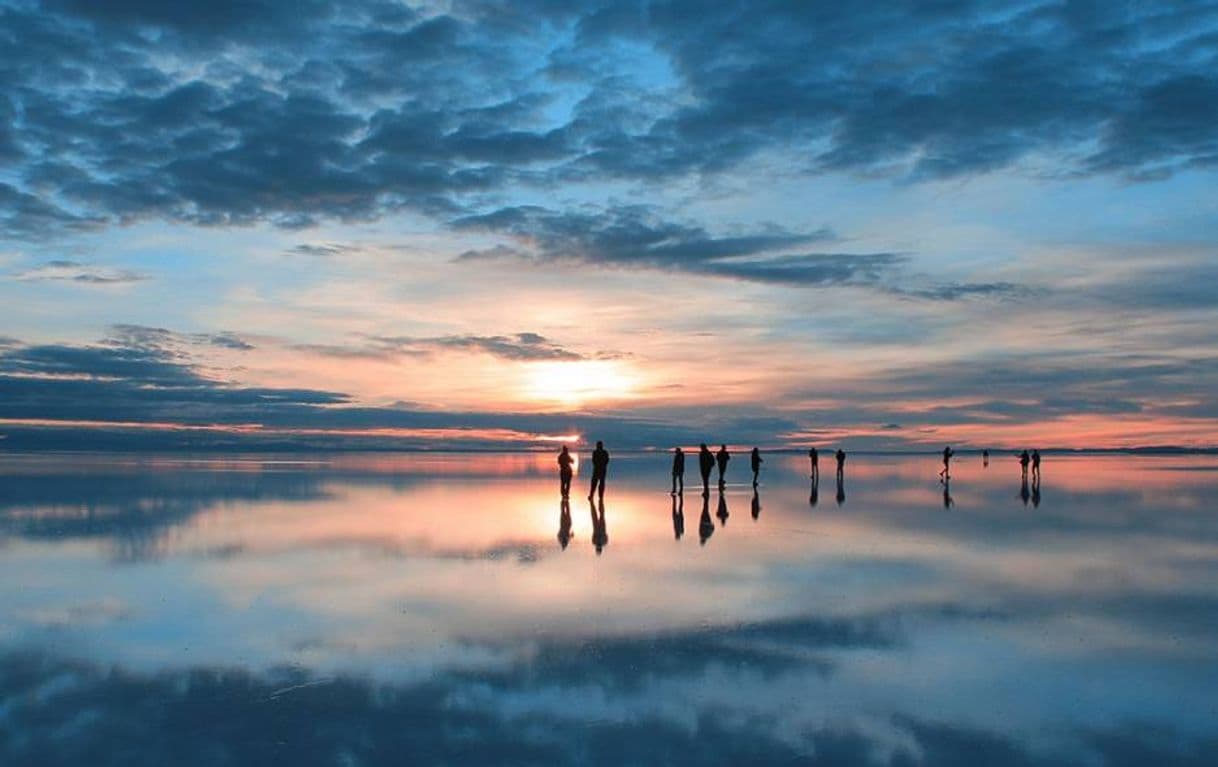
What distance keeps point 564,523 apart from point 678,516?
11.5ft

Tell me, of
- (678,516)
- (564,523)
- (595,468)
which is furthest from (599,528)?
(595,468)

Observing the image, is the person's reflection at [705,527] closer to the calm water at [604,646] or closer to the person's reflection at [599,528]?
the calm water at [604,646]

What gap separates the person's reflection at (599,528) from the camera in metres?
18.1

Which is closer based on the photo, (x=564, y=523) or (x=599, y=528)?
(x=599, y=528)

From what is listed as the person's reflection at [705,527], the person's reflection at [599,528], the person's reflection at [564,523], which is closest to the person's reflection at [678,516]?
the person's reflection at [705,527]

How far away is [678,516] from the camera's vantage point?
24.5 m

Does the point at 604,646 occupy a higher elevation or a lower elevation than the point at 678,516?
higher

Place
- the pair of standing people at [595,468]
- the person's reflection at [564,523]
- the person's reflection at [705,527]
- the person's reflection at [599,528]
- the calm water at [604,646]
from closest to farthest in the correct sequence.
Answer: the calm water at [604,646] < the person's reflection at [599,528] < the person's reflection at [564,523] < the person's reflection at [705,527] < the pair of standing people at [595,468]

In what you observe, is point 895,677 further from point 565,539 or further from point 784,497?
point 784,497

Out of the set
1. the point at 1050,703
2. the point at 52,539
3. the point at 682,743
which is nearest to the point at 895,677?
the point at 1050,703

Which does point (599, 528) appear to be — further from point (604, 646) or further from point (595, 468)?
point (604, 646)

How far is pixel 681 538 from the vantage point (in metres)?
19.1

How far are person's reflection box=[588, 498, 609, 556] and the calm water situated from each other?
0.59ft

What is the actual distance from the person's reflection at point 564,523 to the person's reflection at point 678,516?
2.24 meters
